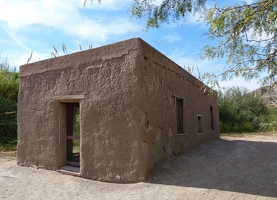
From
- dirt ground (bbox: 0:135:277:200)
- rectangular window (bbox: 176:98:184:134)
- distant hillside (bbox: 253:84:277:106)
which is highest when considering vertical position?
distant hillside (bbox: 253:84:277:106)

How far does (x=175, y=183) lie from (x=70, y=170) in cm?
236

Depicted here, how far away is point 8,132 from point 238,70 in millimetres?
9406

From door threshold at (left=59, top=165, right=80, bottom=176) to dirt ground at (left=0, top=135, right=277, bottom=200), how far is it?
115 mm

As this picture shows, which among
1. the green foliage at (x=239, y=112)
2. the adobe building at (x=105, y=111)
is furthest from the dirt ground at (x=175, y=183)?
the green foliage at (x=239, y=112)

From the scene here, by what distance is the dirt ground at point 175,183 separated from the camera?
4062 millimetres

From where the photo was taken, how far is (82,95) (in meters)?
5.32

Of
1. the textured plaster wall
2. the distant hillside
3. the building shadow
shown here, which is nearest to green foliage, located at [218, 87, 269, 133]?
the textured plaster wall

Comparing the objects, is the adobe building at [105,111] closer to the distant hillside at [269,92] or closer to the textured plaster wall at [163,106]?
the textured plaster wall at [163,106]

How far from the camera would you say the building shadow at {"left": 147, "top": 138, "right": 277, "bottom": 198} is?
4.22 metres

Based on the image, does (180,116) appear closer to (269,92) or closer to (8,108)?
(269,92)

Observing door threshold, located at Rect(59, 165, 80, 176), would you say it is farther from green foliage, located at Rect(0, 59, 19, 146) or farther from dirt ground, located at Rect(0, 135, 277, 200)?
green foliage, located at Rect(0, 59, 19, 146)

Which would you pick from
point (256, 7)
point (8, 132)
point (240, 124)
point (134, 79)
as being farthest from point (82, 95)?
point (240, 124)

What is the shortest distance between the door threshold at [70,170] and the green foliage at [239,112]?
12754 millimetres

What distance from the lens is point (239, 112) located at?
17953mm
